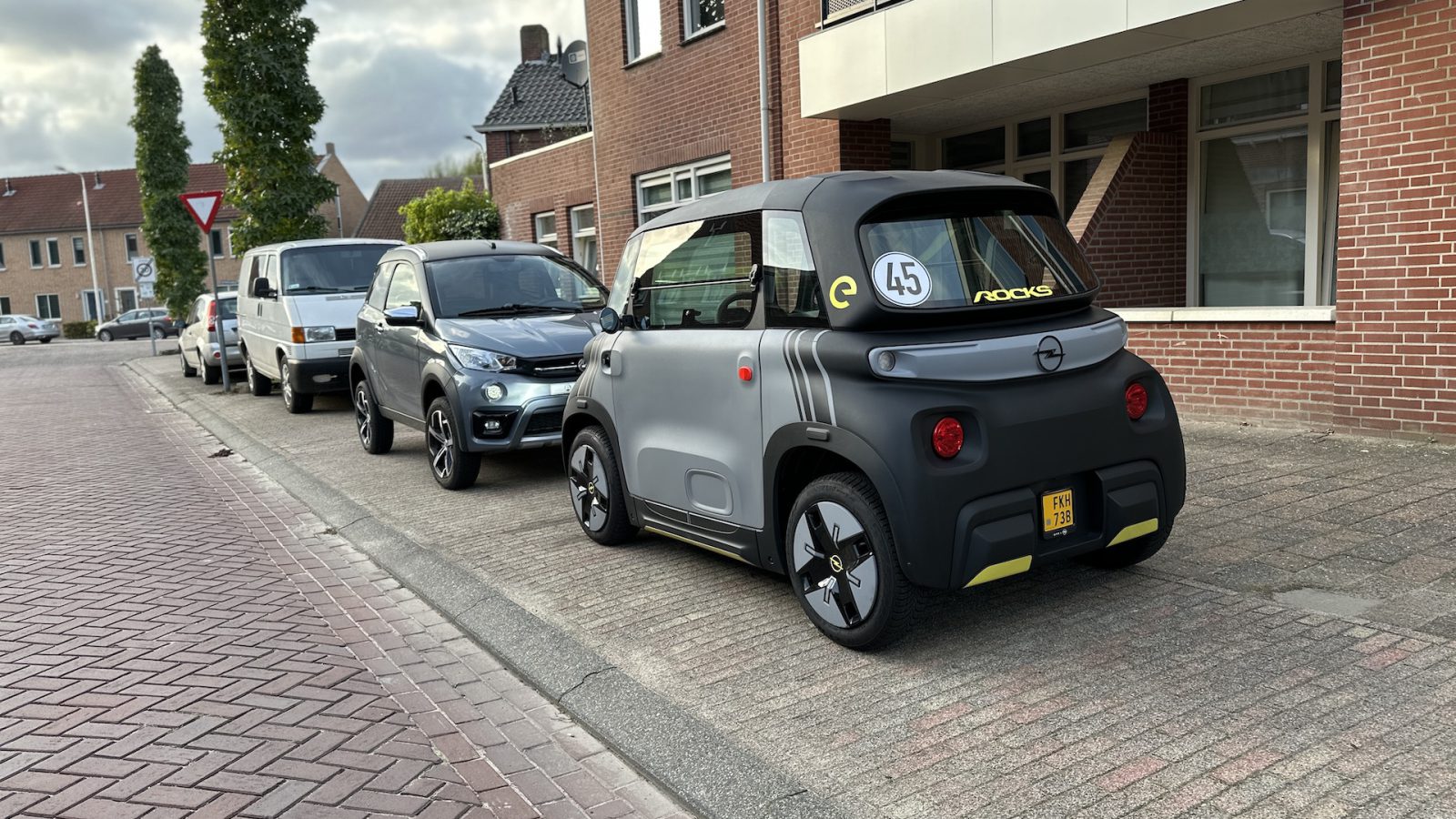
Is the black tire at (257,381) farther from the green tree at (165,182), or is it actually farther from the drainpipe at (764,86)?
the green tree at (165,182)

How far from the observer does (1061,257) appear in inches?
187

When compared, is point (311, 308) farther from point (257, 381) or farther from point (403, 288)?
point (403, 288)

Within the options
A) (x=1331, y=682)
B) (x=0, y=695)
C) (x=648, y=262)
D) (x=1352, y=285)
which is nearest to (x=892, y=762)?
(x=1331, y=682)

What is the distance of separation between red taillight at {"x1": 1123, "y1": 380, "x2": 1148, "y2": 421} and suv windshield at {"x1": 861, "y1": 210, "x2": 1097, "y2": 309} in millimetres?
462

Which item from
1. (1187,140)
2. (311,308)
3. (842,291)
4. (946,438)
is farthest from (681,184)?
(946,438)

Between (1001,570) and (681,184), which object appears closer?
(1001,570)

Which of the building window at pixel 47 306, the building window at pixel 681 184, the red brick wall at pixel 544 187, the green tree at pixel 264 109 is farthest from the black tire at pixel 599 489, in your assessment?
the building window at pixel 47 306

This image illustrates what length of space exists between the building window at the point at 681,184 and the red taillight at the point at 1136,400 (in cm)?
1057

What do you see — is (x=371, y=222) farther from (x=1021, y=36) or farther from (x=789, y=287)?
(x=789, y=287)

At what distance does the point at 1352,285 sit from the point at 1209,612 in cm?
455

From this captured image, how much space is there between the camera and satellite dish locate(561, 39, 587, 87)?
22.1 meters

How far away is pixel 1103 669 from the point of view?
4.02 metres

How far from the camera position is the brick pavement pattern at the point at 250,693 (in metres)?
3.57

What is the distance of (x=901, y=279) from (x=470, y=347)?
4.55 metres
